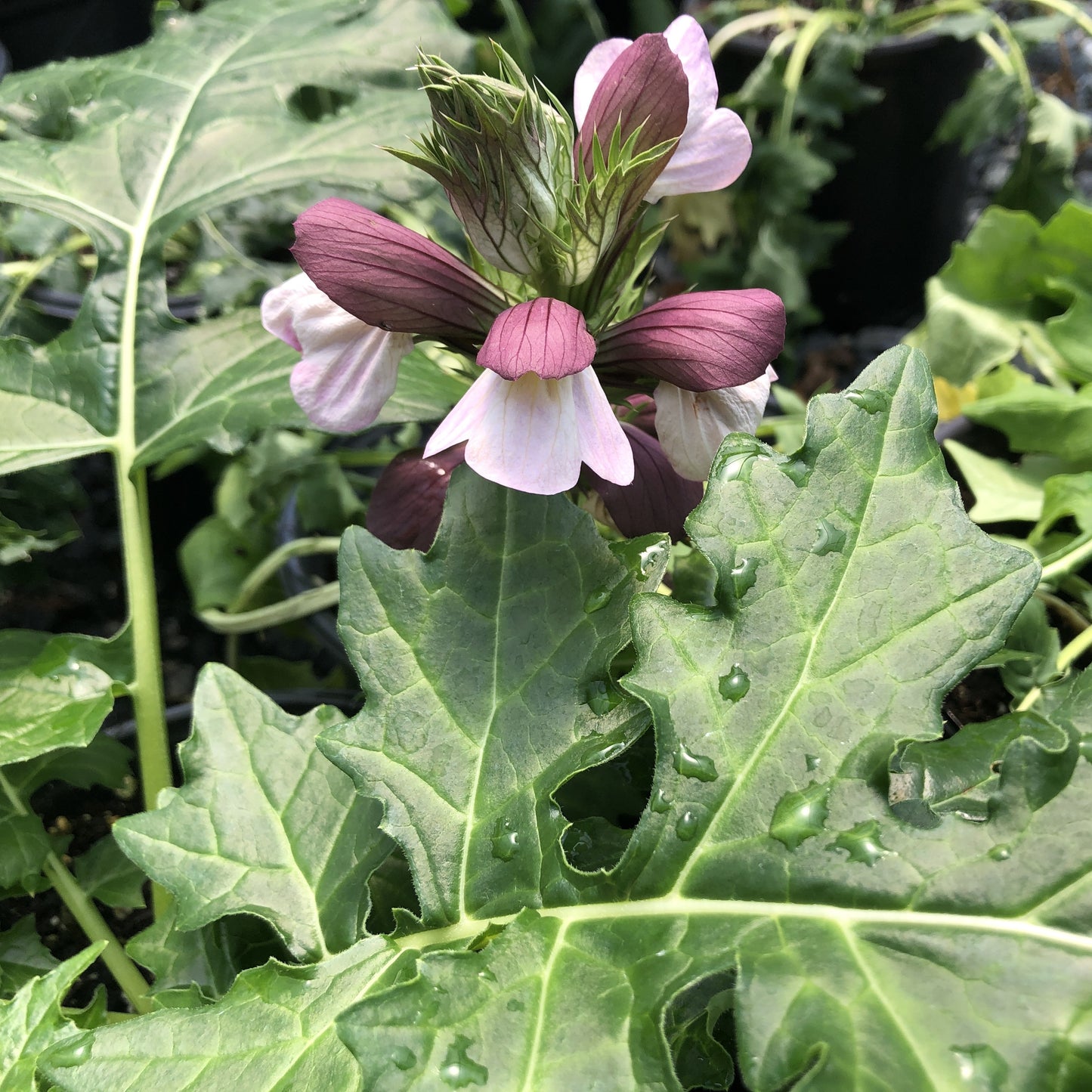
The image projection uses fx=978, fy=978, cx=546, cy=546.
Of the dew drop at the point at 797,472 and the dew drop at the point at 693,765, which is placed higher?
the dew drop at the point at 797,472

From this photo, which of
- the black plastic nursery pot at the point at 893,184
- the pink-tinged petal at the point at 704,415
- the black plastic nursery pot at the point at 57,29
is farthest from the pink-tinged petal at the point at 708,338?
the black plastic nursery pot at the point at 57,29

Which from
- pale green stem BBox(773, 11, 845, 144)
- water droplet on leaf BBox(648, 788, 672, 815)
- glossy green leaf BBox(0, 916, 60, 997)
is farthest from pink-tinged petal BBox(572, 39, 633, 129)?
pale green stem BBox(773, 11, 845, 144)

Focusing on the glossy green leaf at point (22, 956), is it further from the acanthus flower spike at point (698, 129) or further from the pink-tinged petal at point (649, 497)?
the acanthus flower spike at point (698, 129)

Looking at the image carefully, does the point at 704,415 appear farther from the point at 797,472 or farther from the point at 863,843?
the point at 863,843

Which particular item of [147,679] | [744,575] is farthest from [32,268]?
[744,575]

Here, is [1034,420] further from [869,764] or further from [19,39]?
[19,39]

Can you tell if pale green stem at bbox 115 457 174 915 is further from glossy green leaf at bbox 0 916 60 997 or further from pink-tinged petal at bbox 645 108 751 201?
pink-tinged petal at bbox 645 108 751 201
